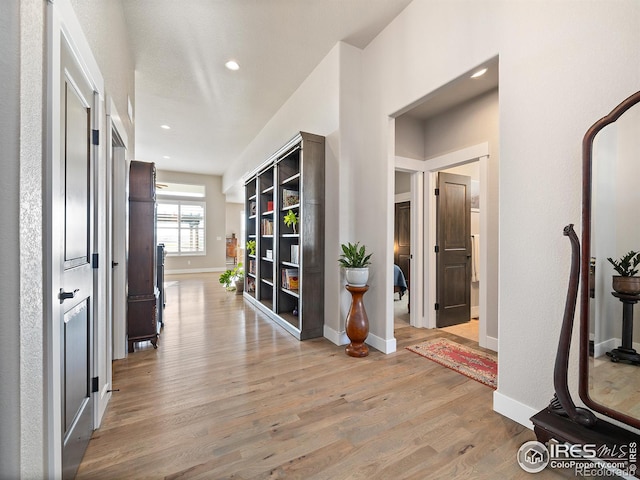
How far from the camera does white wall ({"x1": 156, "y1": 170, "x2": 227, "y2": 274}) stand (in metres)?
9.27

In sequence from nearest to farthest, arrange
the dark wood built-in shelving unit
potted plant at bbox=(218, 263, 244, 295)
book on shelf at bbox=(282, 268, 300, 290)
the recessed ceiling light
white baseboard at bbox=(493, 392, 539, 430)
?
white baseboard at bbox=(493, 392, 539, 430) < the dark wood built-in shelving unit < the recessed ceiling light < book on shelf at bbox=(282, 268, 300, 290) < potted plant at bbox=(218, 263, 244, 295)

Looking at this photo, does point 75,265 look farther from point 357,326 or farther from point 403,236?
point 403,236

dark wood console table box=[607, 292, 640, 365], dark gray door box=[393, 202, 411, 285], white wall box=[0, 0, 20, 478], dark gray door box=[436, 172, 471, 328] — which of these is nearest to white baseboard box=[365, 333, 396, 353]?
dark gray door box=[436, 172, 471, 328]

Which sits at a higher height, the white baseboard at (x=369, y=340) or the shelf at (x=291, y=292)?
the shelf at (x=291, y=292)

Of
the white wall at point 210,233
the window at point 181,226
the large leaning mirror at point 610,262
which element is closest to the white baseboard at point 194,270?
the white wall at point 210,233

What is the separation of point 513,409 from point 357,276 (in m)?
1.49

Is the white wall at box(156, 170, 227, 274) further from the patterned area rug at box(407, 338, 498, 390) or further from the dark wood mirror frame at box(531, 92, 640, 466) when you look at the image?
the dark wood mirror frame at box(531, 92, 640, 466)

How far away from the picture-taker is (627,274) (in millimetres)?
1365

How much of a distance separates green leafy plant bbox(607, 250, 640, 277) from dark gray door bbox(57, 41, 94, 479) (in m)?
2.51

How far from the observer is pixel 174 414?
1.88 m

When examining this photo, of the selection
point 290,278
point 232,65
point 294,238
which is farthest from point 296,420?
point 232,65

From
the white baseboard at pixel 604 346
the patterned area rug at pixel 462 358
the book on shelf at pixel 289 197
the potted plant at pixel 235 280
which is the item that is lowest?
the patterned area rug at pixel 462 358

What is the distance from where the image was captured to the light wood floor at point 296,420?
1446mm

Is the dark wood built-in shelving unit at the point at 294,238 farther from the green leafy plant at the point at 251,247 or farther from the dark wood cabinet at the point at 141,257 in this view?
the dark wood cabinet at the point at 141,257
